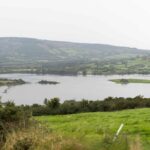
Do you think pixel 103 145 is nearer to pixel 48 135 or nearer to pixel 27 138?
pixel 48 135

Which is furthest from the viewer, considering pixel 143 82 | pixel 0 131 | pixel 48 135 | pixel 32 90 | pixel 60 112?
pixel 143 82

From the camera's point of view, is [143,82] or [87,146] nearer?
[87,146]

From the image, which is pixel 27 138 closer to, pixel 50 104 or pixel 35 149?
pixel 35 149

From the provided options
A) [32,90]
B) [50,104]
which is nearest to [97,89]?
[32,90]

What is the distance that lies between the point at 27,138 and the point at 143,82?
5668 inches

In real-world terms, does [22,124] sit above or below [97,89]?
above

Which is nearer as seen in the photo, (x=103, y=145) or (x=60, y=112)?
(x=103, y=145)

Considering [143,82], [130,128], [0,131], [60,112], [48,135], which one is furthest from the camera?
[143,82]

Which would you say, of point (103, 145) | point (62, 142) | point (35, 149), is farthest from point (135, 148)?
point (35, 149)

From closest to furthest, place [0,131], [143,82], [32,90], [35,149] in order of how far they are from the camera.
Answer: [35,149] < [0,131] < [32,90] < [143,82]

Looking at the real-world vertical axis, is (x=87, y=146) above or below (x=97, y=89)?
above

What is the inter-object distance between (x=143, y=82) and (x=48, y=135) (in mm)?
143072

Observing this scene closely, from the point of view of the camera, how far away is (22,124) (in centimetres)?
1512

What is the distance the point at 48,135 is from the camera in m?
12.9
